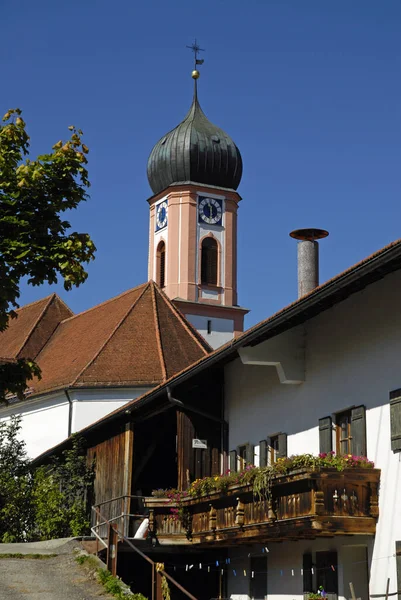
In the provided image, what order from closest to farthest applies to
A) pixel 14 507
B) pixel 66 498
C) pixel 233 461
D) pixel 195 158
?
pixel 233 461 < pixel 66 498 < pixel 14 507 < pixel 195 158

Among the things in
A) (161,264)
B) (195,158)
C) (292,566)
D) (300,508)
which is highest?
(195,158)

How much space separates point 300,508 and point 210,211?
44570mm

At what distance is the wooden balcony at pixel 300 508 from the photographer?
16375 millimetres

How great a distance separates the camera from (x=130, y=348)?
123 feet

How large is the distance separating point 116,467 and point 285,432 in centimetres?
676

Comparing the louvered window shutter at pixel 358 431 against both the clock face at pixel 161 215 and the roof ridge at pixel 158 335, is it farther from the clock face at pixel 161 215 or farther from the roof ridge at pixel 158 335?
the clock face at pixel 161 215

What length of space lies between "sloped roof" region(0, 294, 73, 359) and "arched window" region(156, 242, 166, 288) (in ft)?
38.9

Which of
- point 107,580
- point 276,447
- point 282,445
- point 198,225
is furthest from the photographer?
point 198,225

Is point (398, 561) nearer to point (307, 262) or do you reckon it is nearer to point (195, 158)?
point (307, 262)

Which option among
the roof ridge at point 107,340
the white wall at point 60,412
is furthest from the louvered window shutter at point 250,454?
the roof ridge at point 107,340

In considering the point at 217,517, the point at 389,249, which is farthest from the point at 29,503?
the point at 389,249

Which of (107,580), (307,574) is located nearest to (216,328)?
(107,580)

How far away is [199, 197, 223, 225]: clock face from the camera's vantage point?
60156 mm

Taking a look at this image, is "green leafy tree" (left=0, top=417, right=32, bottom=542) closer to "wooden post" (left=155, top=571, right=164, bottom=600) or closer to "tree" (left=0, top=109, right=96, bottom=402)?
"wooden post" (left=155, top=571, right=164, bottom=600)
